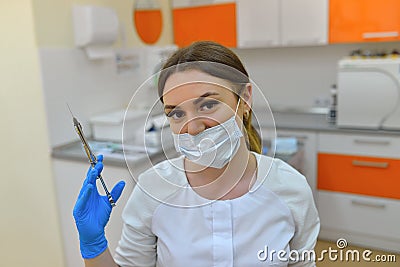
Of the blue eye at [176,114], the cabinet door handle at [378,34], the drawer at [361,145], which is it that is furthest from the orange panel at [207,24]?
the blue eye at [176,114]

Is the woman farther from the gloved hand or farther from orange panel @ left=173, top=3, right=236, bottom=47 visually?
orange panel @ left=173, top=3, right=236, bottom=47

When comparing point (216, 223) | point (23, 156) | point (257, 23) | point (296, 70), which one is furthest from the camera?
point (296, 70)

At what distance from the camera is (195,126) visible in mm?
871

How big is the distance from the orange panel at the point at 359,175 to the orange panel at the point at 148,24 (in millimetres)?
1689

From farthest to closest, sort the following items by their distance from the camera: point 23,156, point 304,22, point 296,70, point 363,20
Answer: point 296,70, point 304,22, point 363,20, point 23,156

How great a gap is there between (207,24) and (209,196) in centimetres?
263

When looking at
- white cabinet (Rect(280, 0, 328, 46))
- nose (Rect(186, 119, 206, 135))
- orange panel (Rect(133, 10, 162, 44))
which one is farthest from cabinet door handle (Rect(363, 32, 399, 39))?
nose (Rect(186, 119, 206, 135))

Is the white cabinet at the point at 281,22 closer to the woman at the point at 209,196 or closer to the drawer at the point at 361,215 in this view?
the drawer at the point at 361,215

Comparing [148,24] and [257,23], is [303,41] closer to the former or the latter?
[257,23]

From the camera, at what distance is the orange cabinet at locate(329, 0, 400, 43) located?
2672 millimetres

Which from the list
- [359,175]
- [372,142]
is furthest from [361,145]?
[359,175]

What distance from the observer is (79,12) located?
96.1 inches

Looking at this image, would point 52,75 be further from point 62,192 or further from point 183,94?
point 183,94

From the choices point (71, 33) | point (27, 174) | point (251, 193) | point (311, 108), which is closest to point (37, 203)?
point (27, 174)
